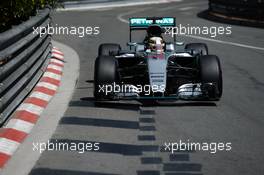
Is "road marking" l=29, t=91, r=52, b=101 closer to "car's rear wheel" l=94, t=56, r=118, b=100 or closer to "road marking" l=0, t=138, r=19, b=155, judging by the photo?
"car's rear wheel" l=94, t=56, r=118, b=100

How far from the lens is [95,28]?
26.3 m

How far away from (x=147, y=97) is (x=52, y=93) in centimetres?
223

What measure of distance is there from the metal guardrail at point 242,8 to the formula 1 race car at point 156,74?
16465 millimetres

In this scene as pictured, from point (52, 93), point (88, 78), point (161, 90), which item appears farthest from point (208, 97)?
point (88, 78)

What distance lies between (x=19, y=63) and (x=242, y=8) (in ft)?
66.8

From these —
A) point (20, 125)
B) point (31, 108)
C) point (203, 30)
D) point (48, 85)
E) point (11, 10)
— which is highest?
point (11, 10)

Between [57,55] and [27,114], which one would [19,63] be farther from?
[57,55]

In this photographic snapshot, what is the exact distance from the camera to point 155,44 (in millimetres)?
11680

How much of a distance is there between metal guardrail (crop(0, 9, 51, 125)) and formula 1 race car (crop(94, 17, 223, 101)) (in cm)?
115

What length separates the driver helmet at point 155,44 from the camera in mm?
11508

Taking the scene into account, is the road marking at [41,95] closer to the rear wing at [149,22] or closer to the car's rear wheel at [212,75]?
the rear wing at [149,22]

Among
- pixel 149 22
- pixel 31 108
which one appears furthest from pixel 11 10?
pixel 31 108

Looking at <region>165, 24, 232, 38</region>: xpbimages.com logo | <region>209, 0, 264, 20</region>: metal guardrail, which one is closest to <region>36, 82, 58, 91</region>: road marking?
<region>165, 24, 232, 38</region>: xpbimages.com logo

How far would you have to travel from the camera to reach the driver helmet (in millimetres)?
11508
